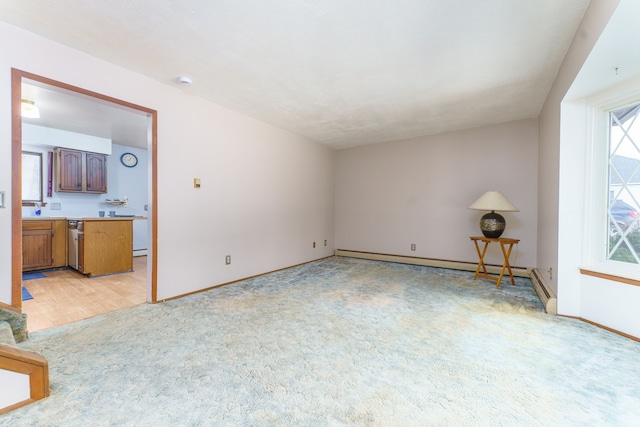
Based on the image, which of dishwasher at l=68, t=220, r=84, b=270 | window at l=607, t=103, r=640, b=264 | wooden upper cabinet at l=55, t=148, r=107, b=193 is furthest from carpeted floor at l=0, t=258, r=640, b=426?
wooden upper cabinet at l=55, t=148, r=107, b=193

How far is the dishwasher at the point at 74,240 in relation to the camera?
4149mm

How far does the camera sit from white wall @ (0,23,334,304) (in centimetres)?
207

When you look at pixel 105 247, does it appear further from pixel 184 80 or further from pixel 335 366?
pixel 335 366

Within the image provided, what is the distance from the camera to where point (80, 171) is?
5090 mm

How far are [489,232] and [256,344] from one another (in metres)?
3.35

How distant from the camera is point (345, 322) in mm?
2396

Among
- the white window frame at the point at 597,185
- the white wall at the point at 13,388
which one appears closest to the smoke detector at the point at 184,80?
the white wall at the point at 13,388

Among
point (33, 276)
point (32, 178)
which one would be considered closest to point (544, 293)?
point (33, 276)

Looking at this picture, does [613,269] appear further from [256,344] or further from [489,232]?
[256,344]

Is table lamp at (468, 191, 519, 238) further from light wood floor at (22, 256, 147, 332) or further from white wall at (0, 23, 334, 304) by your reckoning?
light wood floor at (22, 256, 147, 332)

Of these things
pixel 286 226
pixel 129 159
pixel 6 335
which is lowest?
pixel 6 335

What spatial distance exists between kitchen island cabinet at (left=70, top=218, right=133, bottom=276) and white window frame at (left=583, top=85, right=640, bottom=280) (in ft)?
18.7

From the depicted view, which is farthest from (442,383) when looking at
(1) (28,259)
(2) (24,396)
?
(1) (28,259)

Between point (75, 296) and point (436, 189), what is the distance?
5224mm
